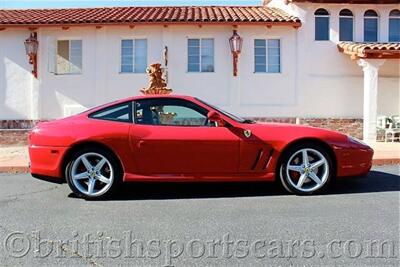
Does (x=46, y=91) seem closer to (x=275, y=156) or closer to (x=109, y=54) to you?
(x=109, y=54)

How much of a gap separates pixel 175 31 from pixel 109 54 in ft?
7.14

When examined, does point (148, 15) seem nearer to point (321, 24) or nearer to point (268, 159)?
point (321, 24)

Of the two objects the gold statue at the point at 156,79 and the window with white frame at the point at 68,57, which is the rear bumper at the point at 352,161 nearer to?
the gold statue at the point at 156,79

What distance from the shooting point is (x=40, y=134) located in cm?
605

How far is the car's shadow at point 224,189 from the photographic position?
6105mm

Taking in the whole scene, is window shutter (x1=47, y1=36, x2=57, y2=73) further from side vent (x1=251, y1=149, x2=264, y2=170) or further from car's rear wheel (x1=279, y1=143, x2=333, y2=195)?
car's rear wheel (x1=279, y1=143, x2=333, y2=195)

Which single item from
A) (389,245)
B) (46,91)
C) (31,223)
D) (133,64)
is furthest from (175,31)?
(389,245)

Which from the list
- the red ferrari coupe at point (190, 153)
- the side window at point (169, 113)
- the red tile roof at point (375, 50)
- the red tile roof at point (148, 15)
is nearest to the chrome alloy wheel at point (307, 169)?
the red ferrari coupe at point (190, 153)

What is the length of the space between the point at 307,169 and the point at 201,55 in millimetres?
9053

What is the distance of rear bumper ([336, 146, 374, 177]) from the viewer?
5934 millimetres

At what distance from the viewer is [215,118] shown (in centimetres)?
588

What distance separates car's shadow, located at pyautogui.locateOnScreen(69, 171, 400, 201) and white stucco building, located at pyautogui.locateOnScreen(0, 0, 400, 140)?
7587 mm

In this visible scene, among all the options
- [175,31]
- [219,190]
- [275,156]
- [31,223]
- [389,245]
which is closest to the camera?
[389,245]

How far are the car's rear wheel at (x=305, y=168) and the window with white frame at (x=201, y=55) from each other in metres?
8.78
